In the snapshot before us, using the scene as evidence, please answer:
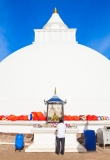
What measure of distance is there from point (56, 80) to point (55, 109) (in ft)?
7.22

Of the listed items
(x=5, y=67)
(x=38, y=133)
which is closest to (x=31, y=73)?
(x=5, y=67)

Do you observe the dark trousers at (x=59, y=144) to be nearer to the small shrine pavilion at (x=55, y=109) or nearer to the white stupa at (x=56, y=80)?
the small shrine pavilion at (x=55, y=109)

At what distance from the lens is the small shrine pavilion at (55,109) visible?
1148 centimetres

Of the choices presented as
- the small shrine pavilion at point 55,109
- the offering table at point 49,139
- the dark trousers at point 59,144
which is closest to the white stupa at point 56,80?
the small shrine pavilion at point 55,109

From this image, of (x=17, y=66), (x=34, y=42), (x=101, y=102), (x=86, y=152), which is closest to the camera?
(x=86, y=152)

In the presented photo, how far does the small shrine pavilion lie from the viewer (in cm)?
1148

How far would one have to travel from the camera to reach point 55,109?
11.6 meters

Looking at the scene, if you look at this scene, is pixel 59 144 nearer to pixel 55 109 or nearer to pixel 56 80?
pixel 55 109

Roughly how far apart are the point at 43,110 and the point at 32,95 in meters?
1.14

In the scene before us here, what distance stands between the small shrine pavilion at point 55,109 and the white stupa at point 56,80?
0.96 m

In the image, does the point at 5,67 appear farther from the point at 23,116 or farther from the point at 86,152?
the point at 86,152

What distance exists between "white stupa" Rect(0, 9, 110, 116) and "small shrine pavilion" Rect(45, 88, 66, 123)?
0.96m

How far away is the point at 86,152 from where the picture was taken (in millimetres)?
7844

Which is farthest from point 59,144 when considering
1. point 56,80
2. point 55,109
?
point 56,80
